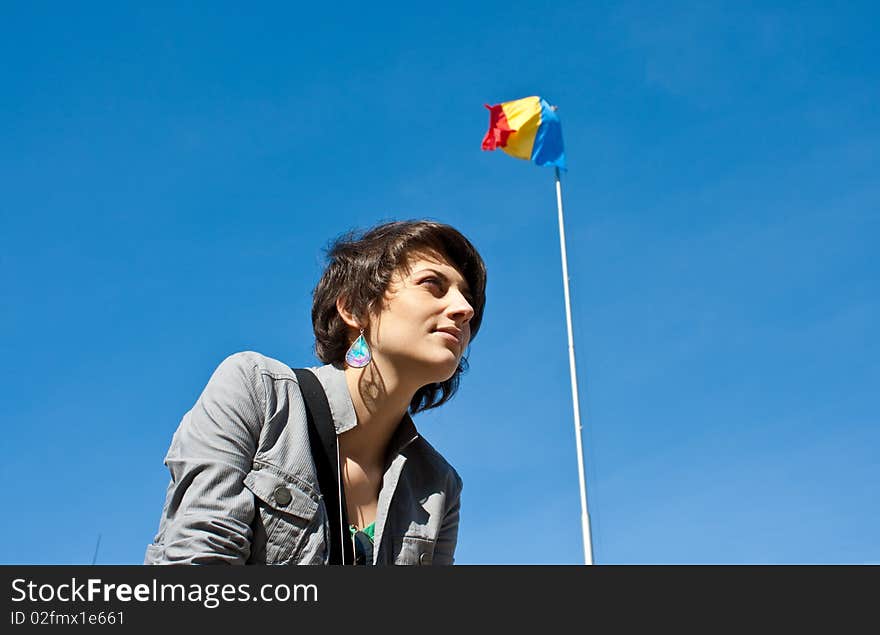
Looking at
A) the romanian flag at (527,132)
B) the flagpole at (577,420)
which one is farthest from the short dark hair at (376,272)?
the romanian flag at (527,132)

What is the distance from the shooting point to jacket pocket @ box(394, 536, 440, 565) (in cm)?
318

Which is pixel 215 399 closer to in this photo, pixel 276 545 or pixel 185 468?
pixel 185 468

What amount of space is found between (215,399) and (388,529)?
0.73 m

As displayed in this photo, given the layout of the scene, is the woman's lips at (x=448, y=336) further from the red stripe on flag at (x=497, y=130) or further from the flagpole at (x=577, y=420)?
the red stripe on flag at (x=497, y=130)

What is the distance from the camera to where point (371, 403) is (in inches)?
131

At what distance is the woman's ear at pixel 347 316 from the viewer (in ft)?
11.5

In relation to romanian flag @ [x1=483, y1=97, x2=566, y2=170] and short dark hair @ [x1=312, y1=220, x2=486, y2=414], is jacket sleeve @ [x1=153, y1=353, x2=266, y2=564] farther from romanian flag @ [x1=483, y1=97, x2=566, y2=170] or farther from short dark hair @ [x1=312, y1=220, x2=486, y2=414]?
romanian flag @ [x1=483, y1=97, x2=566, y2=170]

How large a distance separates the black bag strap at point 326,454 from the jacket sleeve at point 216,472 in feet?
0.67

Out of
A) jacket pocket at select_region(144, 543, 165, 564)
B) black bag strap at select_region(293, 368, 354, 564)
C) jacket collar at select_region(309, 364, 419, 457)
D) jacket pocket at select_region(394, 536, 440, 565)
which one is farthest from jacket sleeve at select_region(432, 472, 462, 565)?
jacket pocket at select_region(144, 543, 165, 564)

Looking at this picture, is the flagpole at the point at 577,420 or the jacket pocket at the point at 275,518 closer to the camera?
the jacket pocket at the point at 275,518
